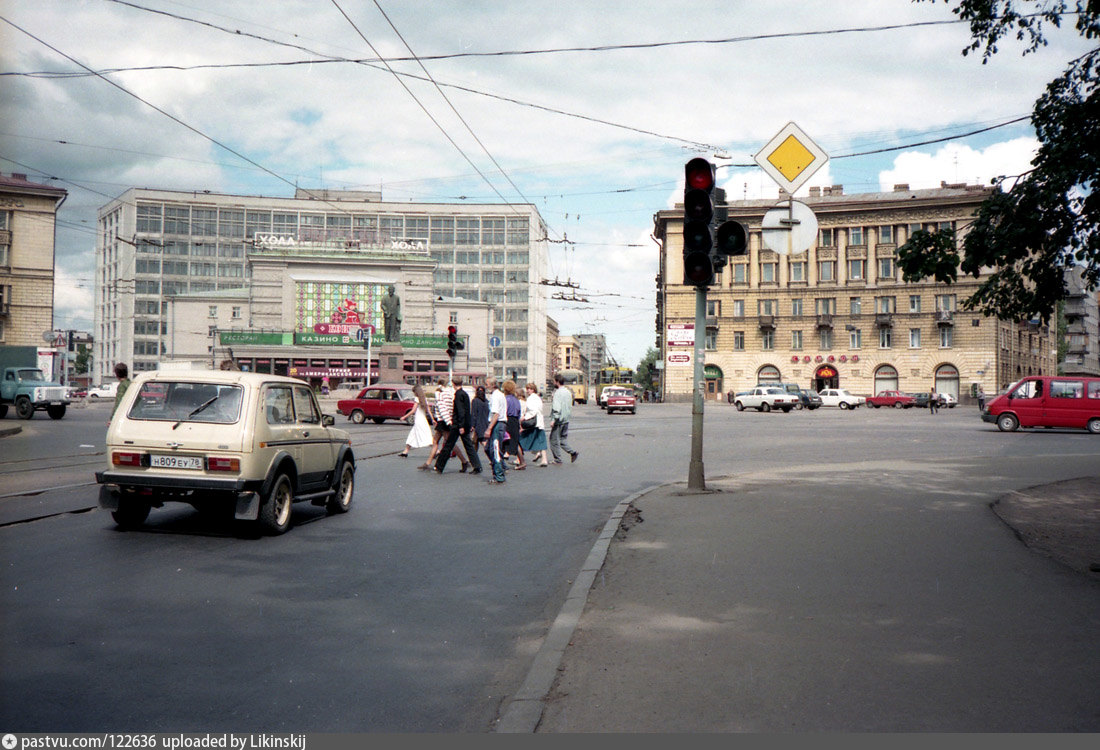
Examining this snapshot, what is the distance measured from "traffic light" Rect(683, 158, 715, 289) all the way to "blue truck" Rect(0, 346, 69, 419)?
3136cm

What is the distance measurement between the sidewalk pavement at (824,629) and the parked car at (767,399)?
157 ft

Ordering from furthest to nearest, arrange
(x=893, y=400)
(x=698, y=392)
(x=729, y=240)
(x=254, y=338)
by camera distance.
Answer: (x=254, y=338) < (x=893, y=400) < (x=698, y=392) < (x=729, y=240)

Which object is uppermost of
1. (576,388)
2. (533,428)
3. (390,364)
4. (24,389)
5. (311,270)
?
(311,270)

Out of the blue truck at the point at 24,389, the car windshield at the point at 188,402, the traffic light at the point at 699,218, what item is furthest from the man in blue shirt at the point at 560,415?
the blue truck at the point at 24,389

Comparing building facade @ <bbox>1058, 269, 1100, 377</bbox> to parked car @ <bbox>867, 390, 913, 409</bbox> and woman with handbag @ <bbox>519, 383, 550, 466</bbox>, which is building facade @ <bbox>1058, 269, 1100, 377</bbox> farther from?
woman with handbag @ <bbox>519, 383, 550, 466</bbox>

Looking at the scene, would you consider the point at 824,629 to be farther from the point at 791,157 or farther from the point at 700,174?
the point at 700,174

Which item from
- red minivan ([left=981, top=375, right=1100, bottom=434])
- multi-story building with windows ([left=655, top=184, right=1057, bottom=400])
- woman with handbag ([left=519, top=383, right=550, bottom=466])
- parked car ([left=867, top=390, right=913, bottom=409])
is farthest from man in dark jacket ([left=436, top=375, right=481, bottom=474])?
parked car ([left=867, top=390, right=913, bottom=409])

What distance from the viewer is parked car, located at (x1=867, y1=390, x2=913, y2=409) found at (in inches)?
2751

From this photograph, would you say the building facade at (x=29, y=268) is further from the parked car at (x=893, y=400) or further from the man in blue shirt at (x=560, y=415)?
the parked car at (x=893, y=400)

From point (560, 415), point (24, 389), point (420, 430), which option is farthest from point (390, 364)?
point (560, 415)

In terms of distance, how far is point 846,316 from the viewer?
7969cm

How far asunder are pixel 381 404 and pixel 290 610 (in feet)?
101

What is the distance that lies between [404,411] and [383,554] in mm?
28332

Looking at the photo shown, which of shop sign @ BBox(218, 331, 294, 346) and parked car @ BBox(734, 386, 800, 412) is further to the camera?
shop sign @ BBox(218, 331, 294, 346)
